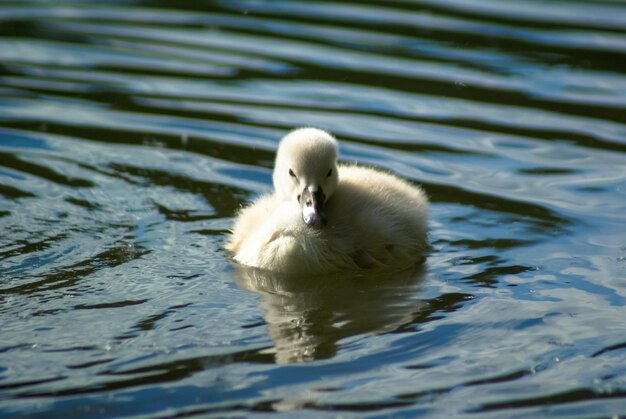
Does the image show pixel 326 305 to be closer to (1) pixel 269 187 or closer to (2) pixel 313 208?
(2) pixel 313 208

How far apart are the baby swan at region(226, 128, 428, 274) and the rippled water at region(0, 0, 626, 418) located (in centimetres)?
12

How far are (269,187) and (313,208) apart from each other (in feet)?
5.32

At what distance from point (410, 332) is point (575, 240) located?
1.59m

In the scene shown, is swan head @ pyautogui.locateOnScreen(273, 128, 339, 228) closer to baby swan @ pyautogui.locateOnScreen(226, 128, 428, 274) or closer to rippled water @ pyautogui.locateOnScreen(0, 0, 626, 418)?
baby swan @ pyautogui.locateOnScreen(226, 128, 428, 274)

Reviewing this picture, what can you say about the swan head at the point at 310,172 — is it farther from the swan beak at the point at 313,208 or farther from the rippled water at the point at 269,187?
the rippled water at the point at 269,187

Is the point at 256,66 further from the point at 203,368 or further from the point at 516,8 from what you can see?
A: the point at 203,368

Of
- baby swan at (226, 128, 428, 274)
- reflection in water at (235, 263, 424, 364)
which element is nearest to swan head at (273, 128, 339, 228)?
baby swan at (226, 128, 428, 274)

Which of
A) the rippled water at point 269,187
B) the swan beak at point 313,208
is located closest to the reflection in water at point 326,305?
the rippled water at point 269,187

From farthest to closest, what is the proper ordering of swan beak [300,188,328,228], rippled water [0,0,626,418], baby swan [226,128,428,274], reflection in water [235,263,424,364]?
baby swan [226,128,428,274] → swan beak [300,188,328,228] → reflection in water [235,263,424,364] → rippled water [0,0,626,418]

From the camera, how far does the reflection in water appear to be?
4.60m

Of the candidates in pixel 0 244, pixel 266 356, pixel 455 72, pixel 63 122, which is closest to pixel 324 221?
pixel 266 356

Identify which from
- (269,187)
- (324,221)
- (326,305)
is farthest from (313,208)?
(269,187)

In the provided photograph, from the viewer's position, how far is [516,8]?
10461 millimetres

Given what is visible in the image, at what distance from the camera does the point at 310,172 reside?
5.37 m
